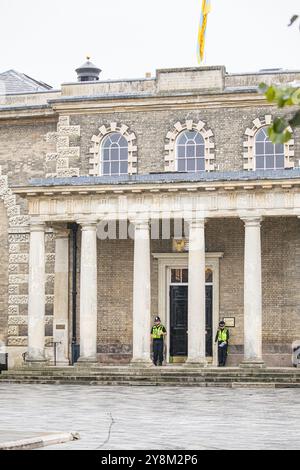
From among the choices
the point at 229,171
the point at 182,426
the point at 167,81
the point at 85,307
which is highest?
the point at 167,81

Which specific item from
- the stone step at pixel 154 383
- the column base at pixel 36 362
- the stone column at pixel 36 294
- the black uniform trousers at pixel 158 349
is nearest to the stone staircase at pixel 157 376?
the stone step at pixel 154 383

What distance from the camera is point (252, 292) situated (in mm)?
32312

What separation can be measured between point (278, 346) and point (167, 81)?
947cm

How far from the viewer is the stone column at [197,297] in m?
32.5

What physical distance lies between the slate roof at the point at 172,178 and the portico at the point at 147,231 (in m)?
0.14

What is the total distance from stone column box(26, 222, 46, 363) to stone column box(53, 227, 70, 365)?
6.00 ft

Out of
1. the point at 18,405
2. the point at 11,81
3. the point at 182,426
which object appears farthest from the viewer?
the point at 11,81

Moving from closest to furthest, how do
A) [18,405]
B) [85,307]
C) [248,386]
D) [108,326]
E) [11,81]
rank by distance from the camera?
1. [18,405]
2. [248,386]
3. [85,307]
4. [108,326]
5. [11,81]

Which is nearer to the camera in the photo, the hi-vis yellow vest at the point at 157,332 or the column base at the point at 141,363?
the column base at the point at 141,363

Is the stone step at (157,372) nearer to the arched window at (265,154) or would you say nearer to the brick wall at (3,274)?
the brick wall at (3,274)

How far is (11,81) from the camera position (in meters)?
41.9
